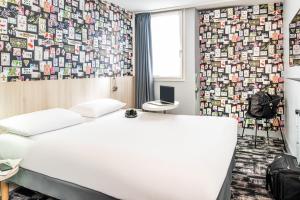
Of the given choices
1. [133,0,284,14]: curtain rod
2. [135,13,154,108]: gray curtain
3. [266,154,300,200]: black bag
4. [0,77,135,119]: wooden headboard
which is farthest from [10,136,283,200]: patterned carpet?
[133,0,284,14]: curtain rod

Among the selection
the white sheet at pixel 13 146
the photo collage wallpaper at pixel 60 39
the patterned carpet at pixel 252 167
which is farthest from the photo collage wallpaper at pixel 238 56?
the white sheet at pixel 13 146

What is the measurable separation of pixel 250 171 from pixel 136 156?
185cm

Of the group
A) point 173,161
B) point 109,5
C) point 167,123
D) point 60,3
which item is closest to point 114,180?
point 173,161

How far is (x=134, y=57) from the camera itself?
499cm

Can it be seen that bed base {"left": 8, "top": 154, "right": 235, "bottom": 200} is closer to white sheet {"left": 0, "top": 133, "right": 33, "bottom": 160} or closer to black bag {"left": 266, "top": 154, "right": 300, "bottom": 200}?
white sheet {"left": 0, "top": 133, "right": 33, "bottom": 160}

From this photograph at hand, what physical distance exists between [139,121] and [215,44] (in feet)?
8.45

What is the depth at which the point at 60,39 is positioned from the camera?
3281 millimetres

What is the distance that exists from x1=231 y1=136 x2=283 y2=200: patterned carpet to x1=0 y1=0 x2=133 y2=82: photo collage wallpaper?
2575mm

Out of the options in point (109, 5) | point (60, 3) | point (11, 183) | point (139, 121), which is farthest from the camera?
point (109, 5)

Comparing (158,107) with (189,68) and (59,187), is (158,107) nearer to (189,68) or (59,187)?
(189,68)

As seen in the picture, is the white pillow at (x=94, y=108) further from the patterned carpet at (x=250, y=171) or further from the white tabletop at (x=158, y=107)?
the patterned carpet at (x=250, y=171)

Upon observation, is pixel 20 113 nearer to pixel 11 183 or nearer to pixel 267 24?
pixel 11 183

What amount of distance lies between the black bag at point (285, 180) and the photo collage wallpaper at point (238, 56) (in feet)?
7.36

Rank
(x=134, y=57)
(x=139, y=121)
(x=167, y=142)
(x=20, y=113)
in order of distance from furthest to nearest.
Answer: (x=134, y=57), (x=139, y=121), (x=20, y=113), (x=167, y=142)
